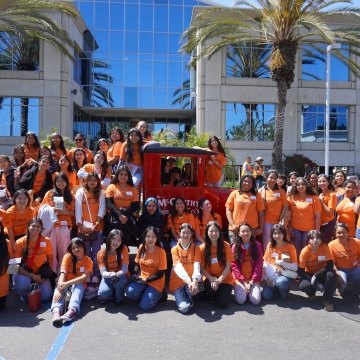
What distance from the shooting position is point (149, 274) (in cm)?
588

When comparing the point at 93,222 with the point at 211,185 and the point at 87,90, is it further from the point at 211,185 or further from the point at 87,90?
the point at 87,90

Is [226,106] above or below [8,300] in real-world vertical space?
above

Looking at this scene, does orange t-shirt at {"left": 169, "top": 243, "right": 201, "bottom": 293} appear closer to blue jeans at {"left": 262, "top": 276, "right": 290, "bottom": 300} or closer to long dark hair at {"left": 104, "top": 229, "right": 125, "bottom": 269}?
long dark hair at {"left": 104, "top": 229, "right": 125, "bottom": 269}

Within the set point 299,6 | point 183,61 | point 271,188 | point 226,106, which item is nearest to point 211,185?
point 271,188

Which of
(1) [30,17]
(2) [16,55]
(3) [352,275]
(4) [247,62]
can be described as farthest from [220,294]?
(2) [16,55]

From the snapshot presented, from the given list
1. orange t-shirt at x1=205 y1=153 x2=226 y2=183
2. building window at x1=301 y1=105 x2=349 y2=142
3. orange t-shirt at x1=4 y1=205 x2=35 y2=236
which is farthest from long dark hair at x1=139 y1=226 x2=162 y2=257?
building window at x1=301 y1=105 x2=349 y2=142

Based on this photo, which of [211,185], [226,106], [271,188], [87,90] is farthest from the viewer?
[87,90]

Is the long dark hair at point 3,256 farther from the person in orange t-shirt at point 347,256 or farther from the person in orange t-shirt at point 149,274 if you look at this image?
the person in orange t-shirt at point 347,256

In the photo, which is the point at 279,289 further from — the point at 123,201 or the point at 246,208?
the point at 123,201

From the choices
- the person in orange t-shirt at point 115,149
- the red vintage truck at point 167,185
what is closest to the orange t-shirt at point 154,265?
the red vintage truck at point 167,185

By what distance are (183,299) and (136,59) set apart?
24.0 meters

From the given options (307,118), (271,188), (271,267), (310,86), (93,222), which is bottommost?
(271,267)

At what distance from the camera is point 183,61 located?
91.0ft

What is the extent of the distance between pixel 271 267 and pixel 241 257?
45 cm
